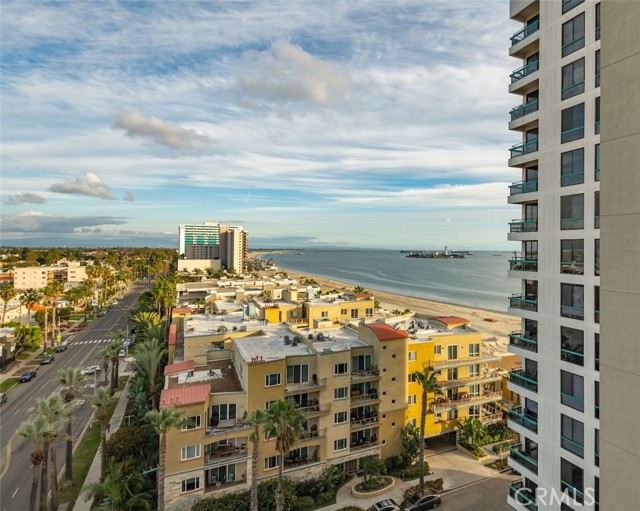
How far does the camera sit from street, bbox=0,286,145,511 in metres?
35.5

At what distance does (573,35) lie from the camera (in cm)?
1933

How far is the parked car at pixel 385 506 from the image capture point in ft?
101

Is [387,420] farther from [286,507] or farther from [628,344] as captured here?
[628,344]

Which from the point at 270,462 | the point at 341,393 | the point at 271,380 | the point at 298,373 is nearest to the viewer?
the point at 270,462

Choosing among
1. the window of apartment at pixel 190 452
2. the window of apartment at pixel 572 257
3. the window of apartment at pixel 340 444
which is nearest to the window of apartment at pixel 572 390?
the window of apartment at pixel 572 257

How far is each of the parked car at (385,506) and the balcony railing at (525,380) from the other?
1657 cm

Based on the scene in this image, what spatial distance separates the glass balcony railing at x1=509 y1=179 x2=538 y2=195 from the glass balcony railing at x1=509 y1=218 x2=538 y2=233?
1.80 metres

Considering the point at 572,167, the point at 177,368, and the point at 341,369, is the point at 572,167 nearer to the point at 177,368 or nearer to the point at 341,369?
the point at 341,369

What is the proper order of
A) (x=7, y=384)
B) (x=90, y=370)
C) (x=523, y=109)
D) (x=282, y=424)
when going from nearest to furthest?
1. (x=523, y=109)
2. (x=282, y=424)
3. (x=7, y=384)
4. (x=90, y=370)

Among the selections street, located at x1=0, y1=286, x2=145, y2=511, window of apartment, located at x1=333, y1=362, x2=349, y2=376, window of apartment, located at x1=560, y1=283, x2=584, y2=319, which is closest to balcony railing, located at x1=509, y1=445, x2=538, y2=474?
window of apartment, located at x1=560, y1=283, x2=584, y2=319

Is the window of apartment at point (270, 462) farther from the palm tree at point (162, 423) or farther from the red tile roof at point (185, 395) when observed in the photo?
the palm tree at point (162, 423)

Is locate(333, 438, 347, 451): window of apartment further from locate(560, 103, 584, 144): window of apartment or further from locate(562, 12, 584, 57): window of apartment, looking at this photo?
locate(562, 12, 584, 57): window of apartment

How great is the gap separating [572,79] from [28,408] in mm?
70136

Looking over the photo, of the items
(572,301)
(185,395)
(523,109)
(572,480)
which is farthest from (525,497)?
(185,395)
